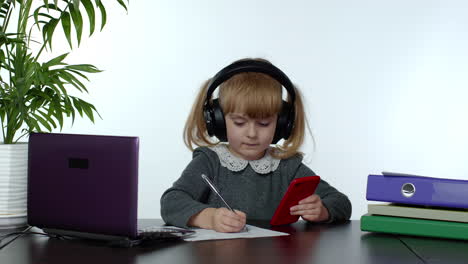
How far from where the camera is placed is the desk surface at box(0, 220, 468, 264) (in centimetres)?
108

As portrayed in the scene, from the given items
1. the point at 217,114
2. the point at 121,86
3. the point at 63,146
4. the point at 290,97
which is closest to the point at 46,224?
the point at 63,146

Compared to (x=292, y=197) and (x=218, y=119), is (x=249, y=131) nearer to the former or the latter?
(x=218, y=119)

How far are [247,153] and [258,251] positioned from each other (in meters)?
0.64

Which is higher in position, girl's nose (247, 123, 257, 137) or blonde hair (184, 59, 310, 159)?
blonde hair (184, 59, 310, 159)

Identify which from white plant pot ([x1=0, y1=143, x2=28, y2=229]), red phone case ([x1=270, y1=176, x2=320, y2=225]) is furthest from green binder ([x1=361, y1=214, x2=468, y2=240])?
white plant pot ([x1=0, y1=143, x2=28, y2=229])

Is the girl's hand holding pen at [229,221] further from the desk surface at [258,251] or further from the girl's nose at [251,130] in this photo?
the girl's nose at [251,130]

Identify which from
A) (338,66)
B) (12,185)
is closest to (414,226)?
(12,185)

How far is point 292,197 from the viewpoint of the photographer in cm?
148

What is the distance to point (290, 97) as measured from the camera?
1690 millimetres

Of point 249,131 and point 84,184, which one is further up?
point 249,131

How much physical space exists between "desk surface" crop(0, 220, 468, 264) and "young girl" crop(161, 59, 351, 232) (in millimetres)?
213

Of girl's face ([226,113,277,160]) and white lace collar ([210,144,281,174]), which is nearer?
girl's face ([226,113,277,160])

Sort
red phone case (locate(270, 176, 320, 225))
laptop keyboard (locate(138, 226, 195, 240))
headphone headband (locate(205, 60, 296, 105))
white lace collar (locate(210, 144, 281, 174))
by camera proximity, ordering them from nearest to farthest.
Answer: laptop keyboard (locate(138, 226, 195, 240)) < red phone case (locate(270, 176, 320, 225)) < headphone headband (locate(205, 60, 296, 105)) < white lace collar (locate(210, 144, 281, 174))

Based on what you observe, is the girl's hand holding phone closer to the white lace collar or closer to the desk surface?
the desk surface
